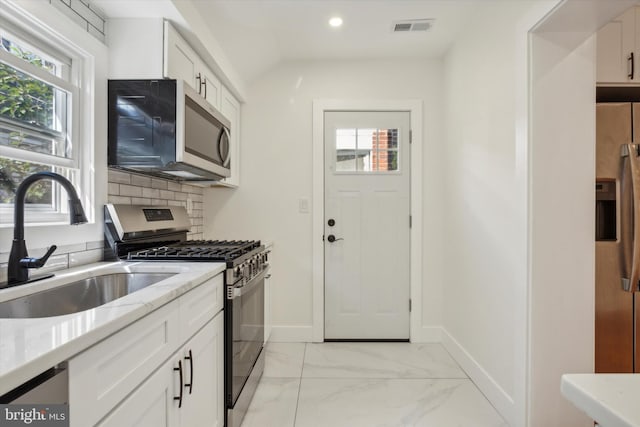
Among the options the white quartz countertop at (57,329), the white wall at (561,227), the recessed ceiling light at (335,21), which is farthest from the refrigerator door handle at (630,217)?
the white quartz countertop at (57,329)

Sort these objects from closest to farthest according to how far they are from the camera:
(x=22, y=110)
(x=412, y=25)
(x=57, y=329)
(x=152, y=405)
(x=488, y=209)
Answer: (x=57, y=329) → (x=152, y=405) → (x=22, y=110) → (x=488, y=209) → (x=412, y=25)

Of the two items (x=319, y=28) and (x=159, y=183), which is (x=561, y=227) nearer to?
(x=319, y=28)

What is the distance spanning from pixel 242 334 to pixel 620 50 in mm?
2628

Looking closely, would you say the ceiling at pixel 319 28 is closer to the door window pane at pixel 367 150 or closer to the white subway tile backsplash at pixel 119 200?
the door window pane at pixel 367 150

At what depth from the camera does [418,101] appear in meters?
3.10

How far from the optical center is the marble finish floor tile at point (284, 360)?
248 cm

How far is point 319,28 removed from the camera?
2.56m

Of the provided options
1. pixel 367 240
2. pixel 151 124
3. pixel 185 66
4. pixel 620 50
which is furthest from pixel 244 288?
pixel 620 50

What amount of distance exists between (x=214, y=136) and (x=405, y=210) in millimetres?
1824

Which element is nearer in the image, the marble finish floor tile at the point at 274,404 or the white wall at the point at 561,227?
the white wall at the point at 561,227

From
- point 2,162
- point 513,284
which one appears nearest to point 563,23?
point 513,284

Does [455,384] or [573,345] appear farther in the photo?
[455,384]

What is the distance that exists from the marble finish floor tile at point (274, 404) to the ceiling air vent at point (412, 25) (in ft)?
8.82

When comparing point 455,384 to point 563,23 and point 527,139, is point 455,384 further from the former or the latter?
point 563,23
